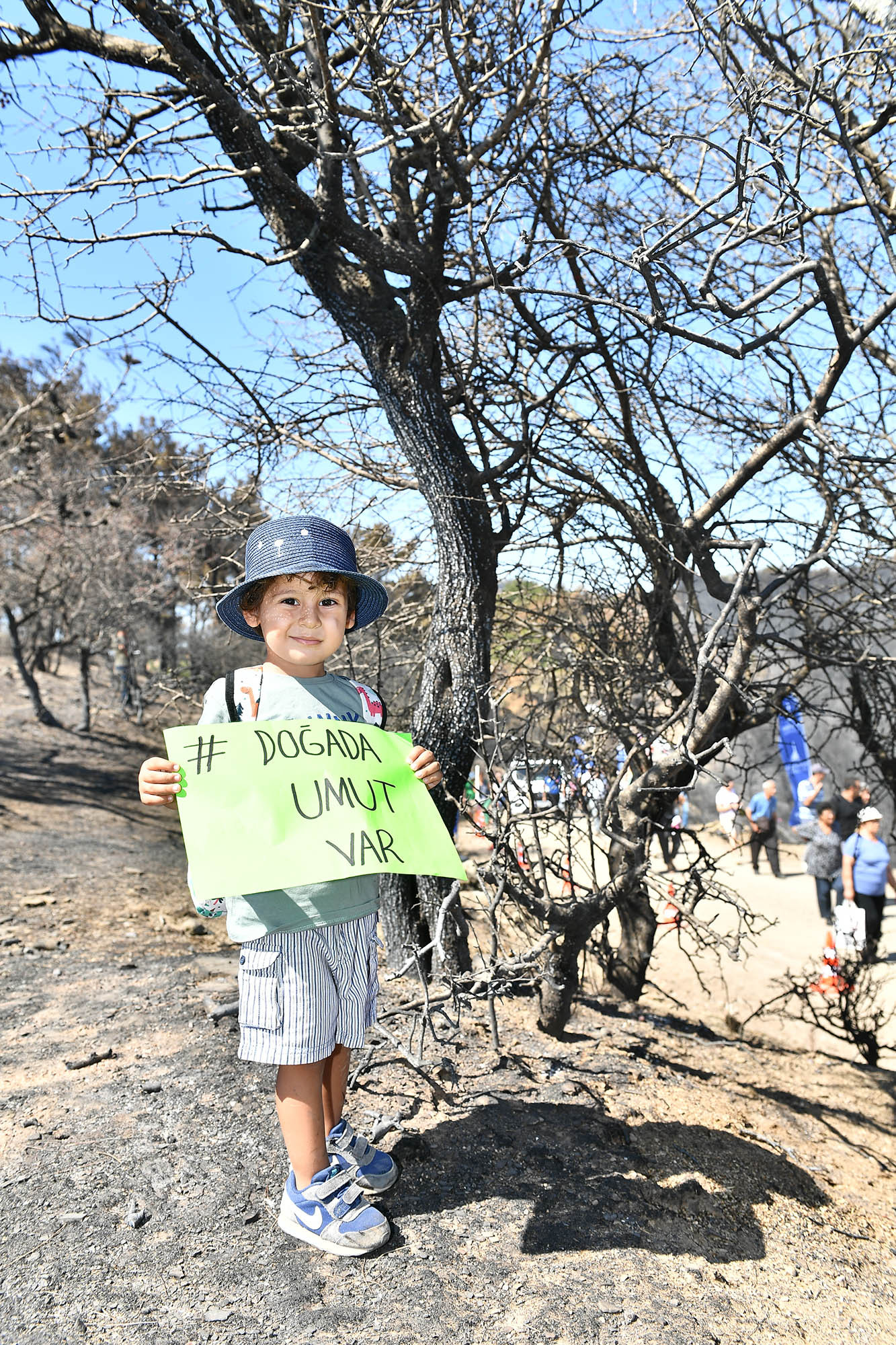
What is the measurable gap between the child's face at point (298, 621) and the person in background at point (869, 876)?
21.7 ft

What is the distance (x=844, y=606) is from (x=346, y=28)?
4.01m

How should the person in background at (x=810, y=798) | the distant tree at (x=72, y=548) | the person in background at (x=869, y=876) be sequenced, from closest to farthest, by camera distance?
the person in background at (x=869, y=876), the person in background at (x=810, y=798), the distant tree at (x=72, y=548)

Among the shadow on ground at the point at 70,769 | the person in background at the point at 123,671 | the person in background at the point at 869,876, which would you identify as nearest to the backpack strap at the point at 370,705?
the person in background at the point at 869,876

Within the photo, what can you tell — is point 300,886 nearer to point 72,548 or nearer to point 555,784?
point 555,784

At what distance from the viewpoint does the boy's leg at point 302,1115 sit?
2162mm

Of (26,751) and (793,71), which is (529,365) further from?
(26,751)

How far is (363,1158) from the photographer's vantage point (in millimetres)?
2414

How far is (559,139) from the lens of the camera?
17.2ft

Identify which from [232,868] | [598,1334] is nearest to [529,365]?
[232,868]

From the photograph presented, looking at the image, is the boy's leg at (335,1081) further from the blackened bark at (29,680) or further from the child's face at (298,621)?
the blackened bark at (29,680)

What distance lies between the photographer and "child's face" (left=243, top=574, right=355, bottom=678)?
229 cm

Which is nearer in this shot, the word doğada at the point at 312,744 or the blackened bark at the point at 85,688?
the word doğada at the point at 312,744

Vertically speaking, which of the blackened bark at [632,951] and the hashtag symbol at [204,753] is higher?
the hashtag symbol at [204,753]

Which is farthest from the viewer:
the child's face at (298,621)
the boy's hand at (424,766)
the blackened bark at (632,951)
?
the blackened bark at (632,951)
